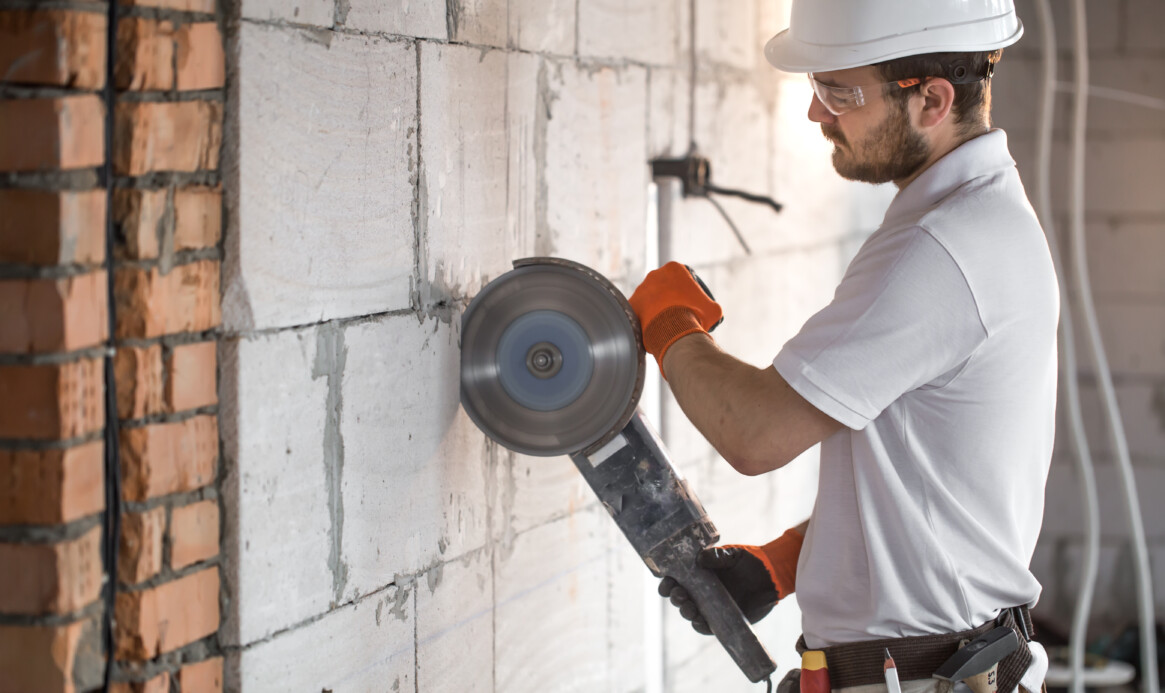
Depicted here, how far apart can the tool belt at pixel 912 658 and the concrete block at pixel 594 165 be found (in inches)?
37.3

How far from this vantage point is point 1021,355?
157 cm

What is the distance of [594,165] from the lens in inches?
87.9

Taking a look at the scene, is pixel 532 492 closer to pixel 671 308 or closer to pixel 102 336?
pixel 671 308

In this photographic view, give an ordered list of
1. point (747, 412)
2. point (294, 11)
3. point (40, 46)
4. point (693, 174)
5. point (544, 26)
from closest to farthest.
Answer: point (40, 46)
point (294, 11)
point (747, 412)
point (544, 26)
point (693, 174)

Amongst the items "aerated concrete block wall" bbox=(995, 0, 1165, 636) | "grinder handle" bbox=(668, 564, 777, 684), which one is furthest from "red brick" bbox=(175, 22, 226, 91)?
"aerated concrete block wall" bbox=(995, 0, 1165, 636)

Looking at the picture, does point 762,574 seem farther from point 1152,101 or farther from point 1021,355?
point 1152,101

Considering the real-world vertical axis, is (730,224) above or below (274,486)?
above

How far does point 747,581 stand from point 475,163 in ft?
2.95

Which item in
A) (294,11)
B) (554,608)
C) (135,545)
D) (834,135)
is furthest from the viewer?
(554,608)

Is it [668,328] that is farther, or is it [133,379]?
[668,328]

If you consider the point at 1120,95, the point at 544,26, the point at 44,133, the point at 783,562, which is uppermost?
the point at 1120,95

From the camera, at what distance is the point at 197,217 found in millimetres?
1335

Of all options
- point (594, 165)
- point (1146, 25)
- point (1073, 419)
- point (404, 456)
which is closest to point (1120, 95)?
point (1146, 25)

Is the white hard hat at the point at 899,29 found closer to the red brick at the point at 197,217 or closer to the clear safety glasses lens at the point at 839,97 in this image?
the clear safety glasses lens at the point at 839,97
